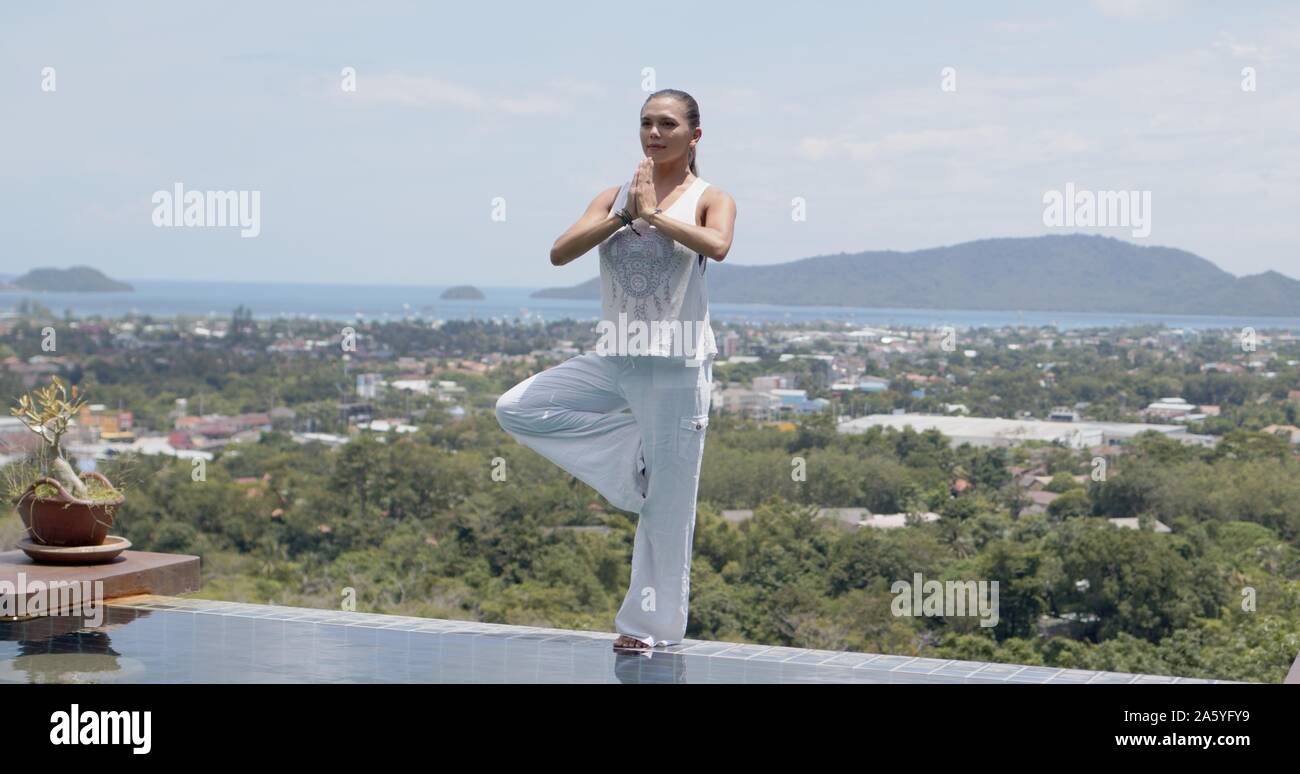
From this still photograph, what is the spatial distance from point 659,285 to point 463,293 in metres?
56.5

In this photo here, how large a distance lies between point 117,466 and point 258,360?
33.3m

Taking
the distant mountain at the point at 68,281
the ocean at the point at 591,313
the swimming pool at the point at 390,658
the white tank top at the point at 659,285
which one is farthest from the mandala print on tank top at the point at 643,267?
the distant mountain at the point at 68,281

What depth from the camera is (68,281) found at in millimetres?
53250

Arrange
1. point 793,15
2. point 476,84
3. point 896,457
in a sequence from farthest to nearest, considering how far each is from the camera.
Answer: point 476,84 → point 793,15 → point 896,457

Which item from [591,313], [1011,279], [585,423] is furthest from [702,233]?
[591,313]

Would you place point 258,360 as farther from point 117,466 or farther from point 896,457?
point 117,466

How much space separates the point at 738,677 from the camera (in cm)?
362

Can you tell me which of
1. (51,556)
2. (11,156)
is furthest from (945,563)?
Result: (11,156)

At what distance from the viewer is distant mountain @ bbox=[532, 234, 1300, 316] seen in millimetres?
33219

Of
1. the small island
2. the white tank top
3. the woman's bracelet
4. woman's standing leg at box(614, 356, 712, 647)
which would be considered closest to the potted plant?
woman's standing leg at box(614, 356, 712, 647)

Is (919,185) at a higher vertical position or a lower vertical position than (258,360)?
higher

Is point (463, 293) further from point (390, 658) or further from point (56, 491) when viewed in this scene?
point (390, 658)

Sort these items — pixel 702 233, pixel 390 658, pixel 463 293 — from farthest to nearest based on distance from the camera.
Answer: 1. pixel 463 293
2. pixel 390 658
3. pixel 702 233

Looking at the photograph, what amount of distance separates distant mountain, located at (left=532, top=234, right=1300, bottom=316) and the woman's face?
1129 inches
